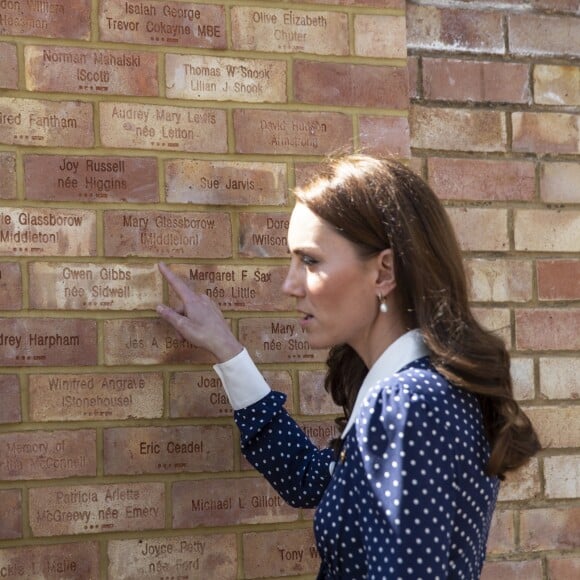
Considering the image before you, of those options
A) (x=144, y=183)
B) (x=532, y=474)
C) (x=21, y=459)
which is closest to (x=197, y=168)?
(x=144, y=183)

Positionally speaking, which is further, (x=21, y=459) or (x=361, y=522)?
(x=21, y=459)

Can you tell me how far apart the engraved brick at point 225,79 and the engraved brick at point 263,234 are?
27 centimetres

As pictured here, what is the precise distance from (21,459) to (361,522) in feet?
2.89

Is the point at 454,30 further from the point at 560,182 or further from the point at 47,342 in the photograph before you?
the point at 47,342

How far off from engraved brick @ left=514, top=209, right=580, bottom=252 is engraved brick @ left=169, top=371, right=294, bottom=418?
86cm

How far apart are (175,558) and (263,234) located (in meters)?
0.77

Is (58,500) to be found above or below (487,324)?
below

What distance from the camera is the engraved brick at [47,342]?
2.48 meters

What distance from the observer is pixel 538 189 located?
9.60 feet

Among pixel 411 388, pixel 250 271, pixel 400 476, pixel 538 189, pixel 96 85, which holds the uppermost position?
pixel 96 85

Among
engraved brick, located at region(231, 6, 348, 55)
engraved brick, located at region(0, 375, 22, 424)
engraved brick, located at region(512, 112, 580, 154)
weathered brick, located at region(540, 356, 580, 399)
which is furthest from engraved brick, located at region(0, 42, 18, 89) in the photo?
weathered brick, located at region(540, 356, 580, 399)

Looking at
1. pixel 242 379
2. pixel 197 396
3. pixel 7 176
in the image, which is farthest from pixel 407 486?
pixel 7 176

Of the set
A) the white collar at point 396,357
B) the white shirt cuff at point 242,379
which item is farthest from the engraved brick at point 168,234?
the white collar at point 396,357

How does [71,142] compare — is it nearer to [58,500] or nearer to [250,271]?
[250,271]
